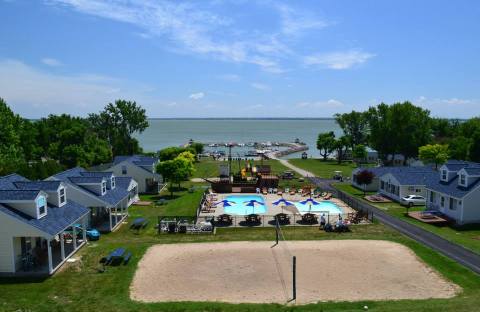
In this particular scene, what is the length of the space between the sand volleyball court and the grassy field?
736 millimetres

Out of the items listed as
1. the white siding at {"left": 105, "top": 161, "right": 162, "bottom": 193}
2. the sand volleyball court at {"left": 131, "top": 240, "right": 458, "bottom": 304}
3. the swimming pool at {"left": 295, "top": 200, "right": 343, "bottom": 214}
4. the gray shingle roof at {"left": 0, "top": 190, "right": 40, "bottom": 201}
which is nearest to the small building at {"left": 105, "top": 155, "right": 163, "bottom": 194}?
the white siding at {"left": 105, "top": 161, "right": 162, "bottom": 193}

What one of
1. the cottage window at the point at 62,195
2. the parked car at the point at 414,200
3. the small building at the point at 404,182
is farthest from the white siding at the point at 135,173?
the parked car at the point at 414,200

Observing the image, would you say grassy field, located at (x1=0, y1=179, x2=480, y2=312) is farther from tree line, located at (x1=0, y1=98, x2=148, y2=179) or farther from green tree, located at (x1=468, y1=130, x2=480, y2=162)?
green tree, located at (x1=468, y1=130, x2=480, y2=162)

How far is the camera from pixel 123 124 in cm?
8656

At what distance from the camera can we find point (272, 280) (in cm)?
2283

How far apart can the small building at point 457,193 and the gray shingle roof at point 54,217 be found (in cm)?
3286

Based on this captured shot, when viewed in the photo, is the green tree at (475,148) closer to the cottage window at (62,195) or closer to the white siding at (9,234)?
the cottage window at (62,195)

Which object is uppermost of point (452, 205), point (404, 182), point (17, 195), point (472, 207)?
point (17, 195)

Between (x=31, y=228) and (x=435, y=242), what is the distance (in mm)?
28654

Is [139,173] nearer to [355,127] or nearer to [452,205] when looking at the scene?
[452,205]

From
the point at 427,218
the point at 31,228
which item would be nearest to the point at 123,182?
the point at 31,228

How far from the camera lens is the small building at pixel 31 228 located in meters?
23.4

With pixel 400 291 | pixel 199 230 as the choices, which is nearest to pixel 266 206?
pixel 199 230

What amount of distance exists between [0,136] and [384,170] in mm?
55179
